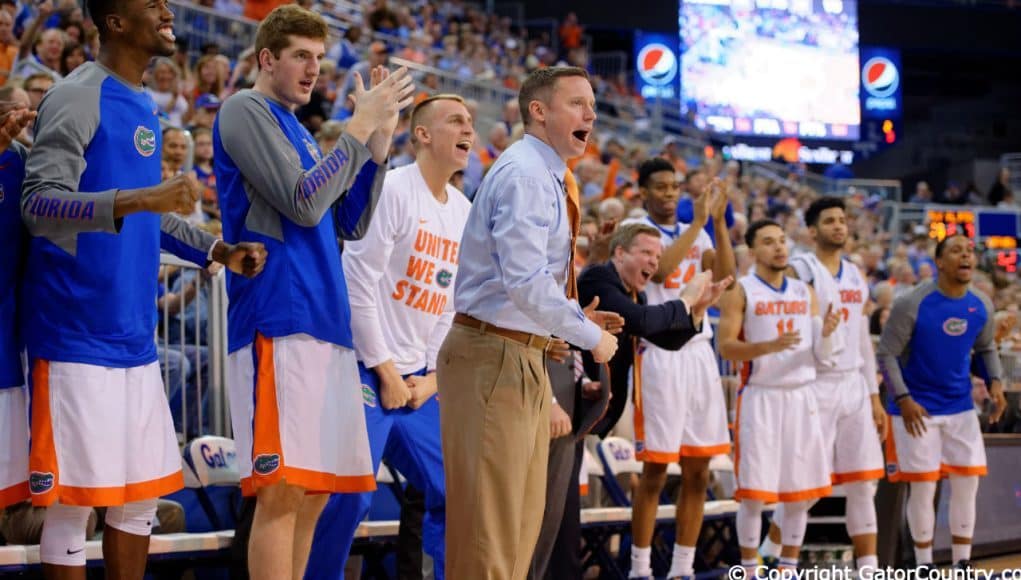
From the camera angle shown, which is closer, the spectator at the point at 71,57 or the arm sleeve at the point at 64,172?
the arm sleeve at the point at 64,172

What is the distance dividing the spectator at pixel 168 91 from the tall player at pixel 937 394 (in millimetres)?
5724

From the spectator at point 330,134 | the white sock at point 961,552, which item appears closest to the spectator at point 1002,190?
the white sock at point 961,552

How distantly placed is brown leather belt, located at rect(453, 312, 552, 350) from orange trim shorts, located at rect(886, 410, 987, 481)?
4.57 m

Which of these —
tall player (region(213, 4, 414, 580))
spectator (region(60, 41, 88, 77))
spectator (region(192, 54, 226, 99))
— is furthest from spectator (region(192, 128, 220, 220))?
tall player (region(213, 4, 414, 580))

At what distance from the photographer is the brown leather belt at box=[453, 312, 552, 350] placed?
3.96m

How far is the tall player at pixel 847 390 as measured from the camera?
7.18m

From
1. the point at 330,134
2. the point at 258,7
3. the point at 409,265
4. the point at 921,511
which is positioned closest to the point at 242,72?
the point at 258,7

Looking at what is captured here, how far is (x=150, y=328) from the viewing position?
149 inches

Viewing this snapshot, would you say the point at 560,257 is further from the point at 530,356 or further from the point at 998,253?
the point at 998,253

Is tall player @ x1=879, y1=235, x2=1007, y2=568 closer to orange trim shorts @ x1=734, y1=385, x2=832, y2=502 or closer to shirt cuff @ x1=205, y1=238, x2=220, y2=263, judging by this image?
orange trim shorts @ x1=734, y1=385, x2=832, y2=502

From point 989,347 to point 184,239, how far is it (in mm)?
6039

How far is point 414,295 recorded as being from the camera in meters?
5.05

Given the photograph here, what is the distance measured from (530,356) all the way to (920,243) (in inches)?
646

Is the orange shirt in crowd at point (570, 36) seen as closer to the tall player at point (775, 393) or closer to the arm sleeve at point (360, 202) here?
the tall player at point (775, 393)
